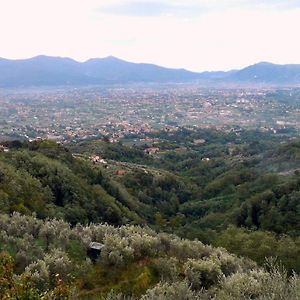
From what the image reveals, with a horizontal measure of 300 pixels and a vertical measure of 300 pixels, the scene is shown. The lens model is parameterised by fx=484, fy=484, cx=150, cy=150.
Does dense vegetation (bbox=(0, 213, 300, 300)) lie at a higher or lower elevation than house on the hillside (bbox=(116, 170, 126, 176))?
higher

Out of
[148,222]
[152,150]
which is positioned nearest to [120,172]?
[148,222]

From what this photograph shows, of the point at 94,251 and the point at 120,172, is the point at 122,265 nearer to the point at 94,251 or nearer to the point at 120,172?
the point at 94,251

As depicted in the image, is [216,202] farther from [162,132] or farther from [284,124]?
[284,124]

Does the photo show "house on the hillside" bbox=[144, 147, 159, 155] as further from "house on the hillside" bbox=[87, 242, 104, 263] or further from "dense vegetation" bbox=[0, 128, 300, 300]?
"house on the hillside" bbox=[87, 242, 104, 263]

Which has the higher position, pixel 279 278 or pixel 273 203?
pixel 279 278

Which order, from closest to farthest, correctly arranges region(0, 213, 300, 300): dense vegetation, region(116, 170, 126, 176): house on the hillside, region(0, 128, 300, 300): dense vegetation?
region(0, 213, 300, 300): dense vegetation → region(0, 128, 300, 300): dense vegetation → region(116, 170, 126, 176): house on the hillside

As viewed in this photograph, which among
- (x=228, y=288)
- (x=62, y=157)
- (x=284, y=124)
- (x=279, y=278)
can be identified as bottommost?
(x=284, y=124)

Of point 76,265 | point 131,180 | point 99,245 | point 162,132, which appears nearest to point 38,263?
point 76,265

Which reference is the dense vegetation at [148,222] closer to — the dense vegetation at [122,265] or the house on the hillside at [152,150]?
the dense vegetation at [122,265]

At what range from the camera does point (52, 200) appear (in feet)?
127

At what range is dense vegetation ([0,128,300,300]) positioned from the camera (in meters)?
15.6

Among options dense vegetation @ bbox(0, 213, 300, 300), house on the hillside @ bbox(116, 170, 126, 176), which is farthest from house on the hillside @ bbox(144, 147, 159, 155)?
dense vegetation @ bbox(0, 213, 300, 300)

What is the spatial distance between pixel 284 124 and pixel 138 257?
156349 millimetres

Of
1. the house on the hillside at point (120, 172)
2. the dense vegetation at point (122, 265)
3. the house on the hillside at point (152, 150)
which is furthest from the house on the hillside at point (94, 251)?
the house on the hillside at point (152, 150)
